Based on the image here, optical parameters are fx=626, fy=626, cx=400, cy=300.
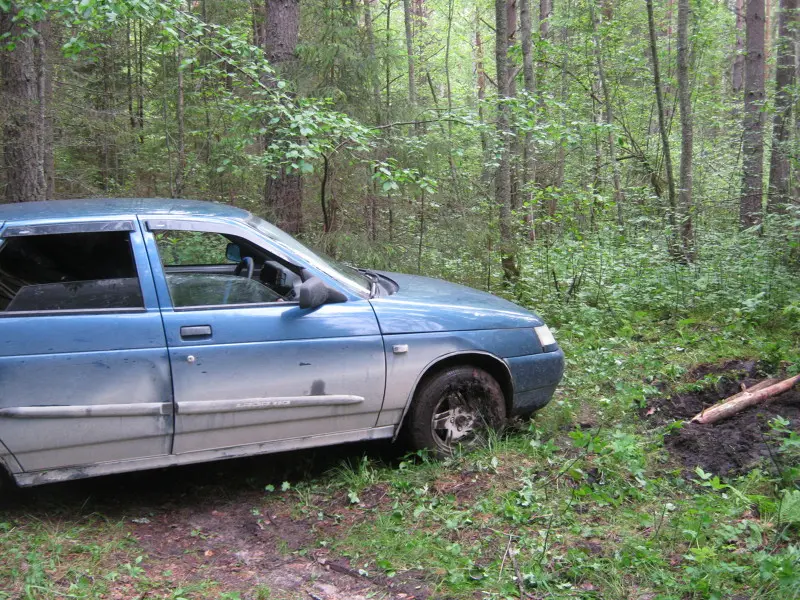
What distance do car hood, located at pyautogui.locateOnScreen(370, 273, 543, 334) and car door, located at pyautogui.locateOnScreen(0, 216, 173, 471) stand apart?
4.90ft

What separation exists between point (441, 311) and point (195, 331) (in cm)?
169

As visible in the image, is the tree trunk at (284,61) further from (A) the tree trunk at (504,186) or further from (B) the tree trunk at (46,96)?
(B) the tree trunk at (46,96)

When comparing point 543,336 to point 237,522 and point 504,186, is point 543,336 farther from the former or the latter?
point 504,186

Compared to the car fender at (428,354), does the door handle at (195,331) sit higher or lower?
higher

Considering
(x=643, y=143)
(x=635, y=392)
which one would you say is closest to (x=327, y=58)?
(x=635, y=392)

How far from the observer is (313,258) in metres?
4.46

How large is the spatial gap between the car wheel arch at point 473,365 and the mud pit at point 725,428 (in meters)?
1.22

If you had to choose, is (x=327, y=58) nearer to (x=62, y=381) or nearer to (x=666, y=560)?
(x=62, y=381)

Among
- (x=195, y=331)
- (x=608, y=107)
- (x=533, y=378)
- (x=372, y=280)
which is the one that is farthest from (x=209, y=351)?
(x=608, y=107)

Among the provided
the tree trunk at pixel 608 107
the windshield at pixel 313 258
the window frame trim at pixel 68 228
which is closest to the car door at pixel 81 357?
the window frame trim at pixel 68 228

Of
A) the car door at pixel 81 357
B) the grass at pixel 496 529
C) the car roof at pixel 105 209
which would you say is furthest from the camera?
the car roof at pixel 105 209

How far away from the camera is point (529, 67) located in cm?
1410

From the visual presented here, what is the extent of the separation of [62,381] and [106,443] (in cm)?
45

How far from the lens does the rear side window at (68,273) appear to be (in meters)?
3.71
